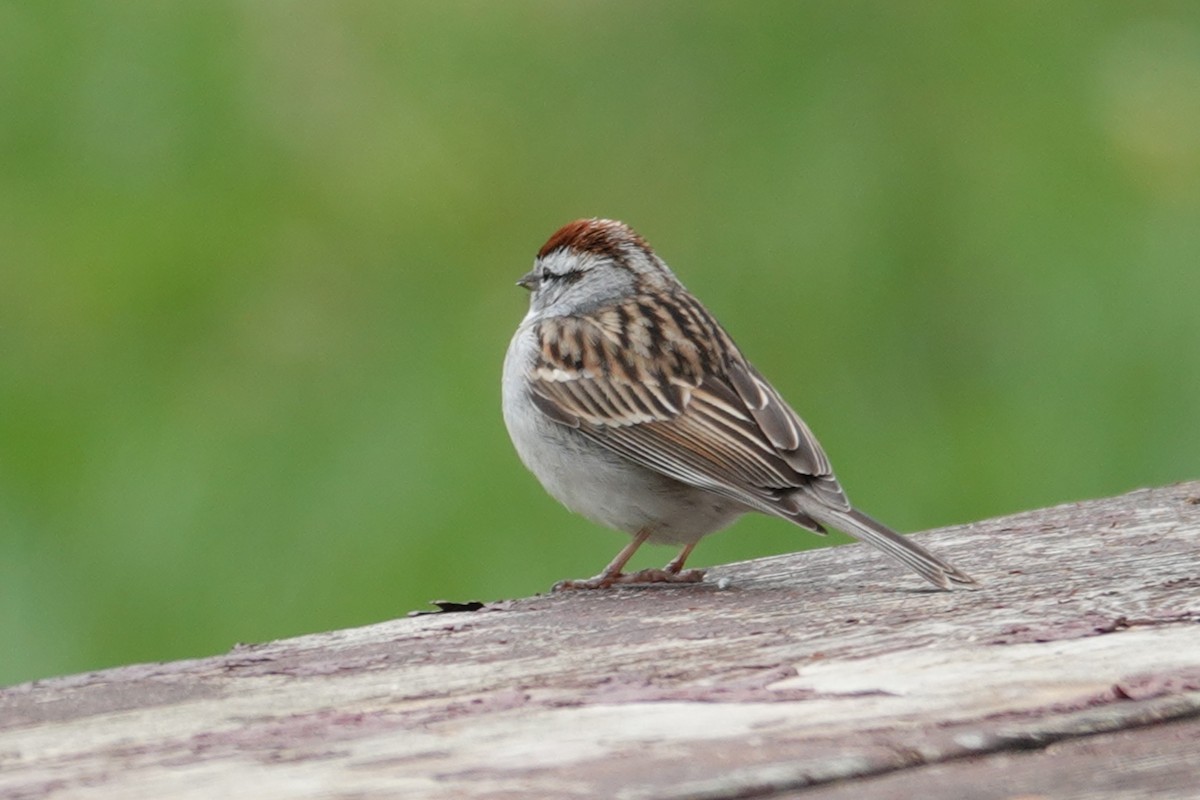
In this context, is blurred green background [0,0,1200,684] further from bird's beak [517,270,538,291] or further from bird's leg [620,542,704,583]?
bird's leg [620,542,704,583]

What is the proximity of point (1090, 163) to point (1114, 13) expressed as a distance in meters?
1.42

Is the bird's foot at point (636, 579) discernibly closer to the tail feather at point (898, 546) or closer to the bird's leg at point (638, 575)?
the bird's leg at point (638, 575)

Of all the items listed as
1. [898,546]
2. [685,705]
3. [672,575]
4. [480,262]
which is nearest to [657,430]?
[672,575]

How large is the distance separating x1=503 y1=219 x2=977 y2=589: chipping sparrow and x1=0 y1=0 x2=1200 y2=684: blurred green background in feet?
3.44

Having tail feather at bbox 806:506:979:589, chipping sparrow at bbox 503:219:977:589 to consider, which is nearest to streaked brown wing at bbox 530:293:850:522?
chipping sparrow at bbox 503:219:977:589

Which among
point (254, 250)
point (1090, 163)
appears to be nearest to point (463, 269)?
point (254, 250)

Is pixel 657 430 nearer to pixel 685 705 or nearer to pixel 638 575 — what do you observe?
pixel 638 575

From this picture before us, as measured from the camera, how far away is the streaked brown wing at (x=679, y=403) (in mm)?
4848

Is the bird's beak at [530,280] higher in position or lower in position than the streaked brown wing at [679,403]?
higher

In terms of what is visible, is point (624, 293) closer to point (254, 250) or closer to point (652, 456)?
point (652, 456)

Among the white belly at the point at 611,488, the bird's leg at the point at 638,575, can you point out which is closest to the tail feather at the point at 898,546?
the bird's leg at the point at 638,575

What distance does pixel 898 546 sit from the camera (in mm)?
4043

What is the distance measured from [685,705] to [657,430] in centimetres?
252

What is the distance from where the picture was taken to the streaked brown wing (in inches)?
191
